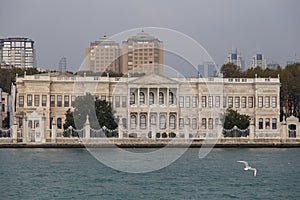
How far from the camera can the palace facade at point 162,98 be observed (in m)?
81.8

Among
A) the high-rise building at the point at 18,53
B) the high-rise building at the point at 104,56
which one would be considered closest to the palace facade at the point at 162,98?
the high-rise building at the point at 104,56

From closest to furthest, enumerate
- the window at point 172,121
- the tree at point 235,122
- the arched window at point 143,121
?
the tree at point 235,122
the arched window at point 143,121
the window at point 172,121

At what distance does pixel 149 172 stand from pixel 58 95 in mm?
37161

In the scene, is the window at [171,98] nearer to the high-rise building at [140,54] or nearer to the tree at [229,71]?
the tree at [229,71]

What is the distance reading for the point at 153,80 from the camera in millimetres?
82062

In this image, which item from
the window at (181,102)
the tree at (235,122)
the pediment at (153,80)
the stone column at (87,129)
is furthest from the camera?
the window at (181,102)

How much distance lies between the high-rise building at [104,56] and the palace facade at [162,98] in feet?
219

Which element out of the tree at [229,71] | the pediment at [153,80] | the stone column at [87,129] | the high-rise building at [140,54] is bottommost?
the stone column at [87,129]

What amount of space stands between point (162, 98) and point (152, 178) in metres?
40.5

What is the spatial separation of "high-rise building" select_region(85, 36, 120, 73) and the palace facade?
66.8 m

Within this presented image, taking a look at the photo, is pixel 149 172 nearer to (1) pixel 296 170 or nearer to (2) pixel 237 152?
(1) pixel 296 170

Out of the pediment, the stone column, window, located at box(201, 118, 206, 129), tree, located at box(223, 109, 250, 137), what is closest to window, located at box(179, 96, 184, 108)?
the pediment

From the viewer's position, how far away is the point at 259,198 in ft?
118

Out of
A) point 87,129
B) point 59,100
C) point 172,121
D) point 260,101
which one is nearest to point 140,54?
point 172,121
